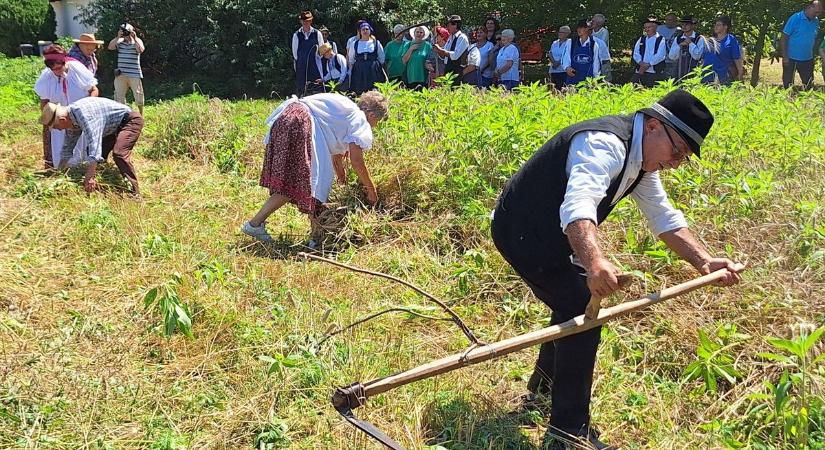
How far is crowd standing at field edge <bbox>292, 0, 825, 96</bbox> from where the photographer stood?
9.59 metres

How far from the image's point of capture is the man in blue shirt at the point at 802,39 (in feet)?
32.5

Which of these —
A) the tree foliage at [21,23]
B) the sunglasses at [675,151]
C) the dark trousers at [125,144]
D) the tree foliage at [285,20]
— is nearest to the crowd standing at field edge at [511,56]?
the tree foliage at [285,20]

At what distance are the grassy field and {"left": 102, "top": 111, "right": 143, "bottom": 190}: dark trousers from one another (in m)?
0.42

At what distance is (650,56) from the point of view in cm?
977

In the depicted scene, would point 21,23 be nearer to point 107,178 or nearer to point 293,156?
point 107,178

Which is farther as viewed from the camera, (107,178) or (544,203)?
(107,178)

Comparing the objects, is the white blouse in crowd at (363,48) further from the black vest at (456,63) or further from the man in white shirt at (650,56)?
the man in white shirt at (650,56)

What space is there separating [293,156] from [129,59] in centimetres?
606

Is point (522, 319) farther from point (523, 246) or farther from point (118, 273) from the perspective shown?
point (118, 273)

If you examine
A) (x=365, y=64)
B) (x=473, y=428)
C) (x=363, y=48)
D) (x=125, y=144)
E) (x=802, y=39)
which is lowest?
(x=473, y=428)

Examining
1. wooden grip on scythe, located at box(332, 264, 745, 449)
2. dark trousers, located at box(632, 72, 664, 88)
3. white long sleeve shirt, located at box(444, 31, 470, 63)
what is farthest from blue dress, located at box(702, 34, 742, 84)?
wooden grip on scythe, located at box(332, 264, 745, 449)

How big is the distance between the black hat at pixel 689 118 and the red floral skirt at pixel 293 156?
3.05m

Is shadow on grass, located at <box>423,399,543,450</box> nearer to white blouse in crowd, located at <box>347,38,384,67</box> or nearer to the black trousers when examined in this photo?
the black trousers

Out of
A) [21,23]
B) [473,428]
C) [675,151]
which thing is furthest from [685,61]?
[21,23]
